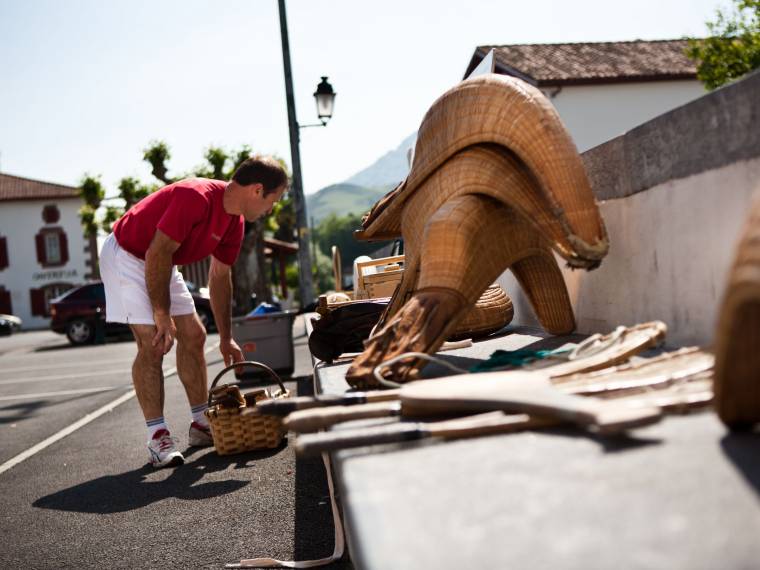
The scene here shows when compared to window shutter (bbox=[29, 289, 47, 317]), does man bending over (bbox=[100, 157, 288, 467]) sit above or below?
below

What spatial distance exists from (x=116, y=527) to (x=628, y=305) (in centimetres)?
218

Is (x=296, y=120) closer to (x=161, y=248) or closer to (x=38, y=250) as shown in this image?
(x=161, y=248)

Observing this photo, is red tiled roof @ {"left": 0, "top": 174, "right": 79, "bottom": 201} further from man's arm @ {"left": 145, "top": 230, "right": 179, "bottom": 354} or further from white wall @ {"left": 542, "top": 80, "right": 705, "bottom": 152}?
man's arm @ {"left": 145, "top": 230, "right": 179, "bottom": 354}

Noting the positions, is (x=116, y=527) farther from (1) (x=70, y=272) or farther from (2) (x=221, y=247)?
(1) (x=70, y=272)

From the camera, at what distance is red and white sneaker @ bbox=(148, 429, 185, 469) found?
14.0 feet

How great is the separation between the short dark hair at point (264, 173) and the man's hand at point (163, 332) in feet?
2.84

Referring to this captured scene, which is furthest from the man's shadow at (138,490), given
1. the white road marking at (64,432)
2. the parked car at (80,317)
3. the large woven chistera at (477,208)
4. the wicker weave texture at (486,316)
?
the parked car at (80,317)

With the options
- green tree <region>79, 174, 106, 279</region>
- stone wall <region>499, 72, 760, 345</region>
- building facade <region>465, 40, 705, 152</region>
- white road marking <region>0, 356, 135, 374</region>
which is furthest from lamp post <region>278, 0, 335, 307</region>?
green tree <region>79, 174, 106, 279</region>

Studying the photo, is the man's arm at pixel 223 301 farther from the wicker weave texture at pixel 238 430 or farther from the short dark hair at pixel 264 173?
the short dark hair at pixel 264 173

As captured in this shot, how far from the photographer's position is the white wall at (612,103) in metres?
28.7

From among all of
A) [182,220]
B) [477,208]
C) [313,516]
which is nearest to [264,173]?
[182,220]

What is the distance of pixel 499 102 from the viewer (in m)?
2.30

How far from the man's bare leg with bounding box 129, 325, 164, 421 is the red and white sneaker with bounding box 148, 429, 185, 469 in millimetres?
122

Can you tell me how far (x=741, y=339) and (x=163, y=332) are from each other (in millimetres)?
3660
